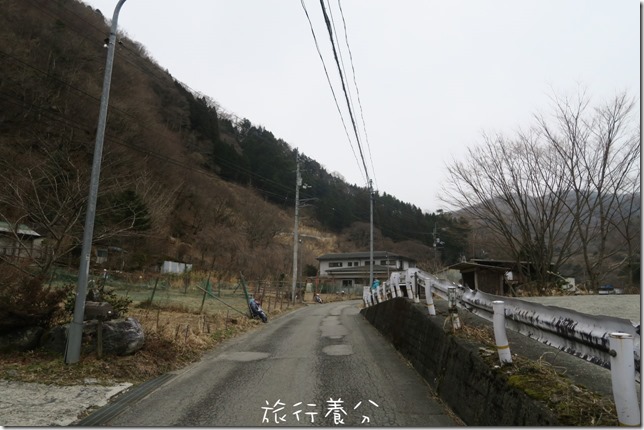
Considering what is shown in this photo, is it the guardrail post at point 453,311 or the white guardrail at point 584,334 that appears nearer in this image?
the white guardrail at point 584,334

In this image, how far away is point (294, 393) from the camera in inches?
214

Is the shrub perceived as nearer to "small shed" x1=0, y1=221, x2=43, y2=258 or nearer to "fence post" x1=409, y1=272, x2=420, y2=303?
"small shed" x1=0, y1=221, x2=43, y2=258

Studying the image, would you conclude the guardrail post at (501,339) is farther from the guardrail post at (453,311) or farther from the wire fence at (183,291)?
the wire fence at (183,291)

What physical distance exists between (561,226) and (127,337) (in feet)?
51.7

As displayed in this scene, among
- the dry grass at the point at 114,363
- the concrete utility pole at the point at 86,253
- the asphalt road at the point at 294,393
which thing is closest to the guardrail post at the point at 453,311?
the asphalt road at the point at 294,393

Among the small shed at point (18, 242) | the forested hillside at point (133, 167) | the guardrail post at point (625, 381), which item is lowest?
the guardrail post at point (625, 381)

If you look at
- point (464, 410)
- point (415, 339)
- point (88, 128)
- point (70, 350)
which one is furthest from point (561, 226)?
point (88, 128)

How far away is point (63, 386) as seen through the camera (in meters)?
5.62

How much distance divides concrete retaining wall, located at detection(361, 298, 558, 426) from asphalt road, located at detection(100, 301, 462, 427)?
22cm

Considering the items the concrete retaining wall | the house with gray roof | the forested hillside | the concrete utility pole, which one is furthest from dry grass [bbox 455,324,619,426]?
the house with gray roof

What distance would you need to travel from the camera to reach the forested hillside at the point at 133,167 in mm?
14133

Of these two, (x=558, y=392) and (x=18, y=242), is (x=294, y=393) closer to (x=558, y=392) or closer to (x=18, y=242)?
(x=558, y=392)

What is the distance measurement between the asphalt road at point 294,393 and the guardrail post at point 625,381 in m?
2.24

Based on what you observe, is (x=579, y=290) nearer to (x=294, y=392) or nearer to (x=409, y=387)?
(x=409, y=387)
